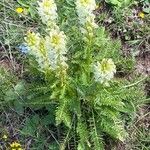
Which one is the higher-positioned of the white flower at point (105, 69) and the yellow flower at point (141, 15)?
the white flower at point (105, 69)

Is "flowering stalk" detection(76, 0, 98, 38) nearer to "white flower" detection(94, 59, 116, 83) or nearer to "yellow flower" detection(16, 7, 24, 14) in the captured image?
"white flower" detection(94, 59, 116, 83)

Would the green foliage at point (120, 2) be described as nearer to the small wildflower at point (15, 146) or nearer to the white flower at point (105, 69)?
the white flower at point (105, 69)

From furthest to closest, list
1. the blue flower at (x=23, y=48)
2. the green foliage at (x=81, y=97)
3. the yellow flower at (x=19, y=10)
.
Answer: the yellow flower at (x=19, y=10) → the blue flower at (x=23, y=48) → the green foliage at (x=81, y=97)

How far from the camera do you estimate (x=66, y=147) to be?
3.11 meters

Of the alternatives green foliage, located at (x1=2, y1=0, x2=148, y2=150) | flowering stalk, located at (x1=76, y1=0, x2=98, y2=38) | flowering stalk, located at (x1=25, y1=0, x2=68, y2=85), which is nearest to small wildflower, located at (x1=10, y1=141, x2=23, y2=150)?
green foliage, located at (x1=2, y1=0, x2=148, y2=150)

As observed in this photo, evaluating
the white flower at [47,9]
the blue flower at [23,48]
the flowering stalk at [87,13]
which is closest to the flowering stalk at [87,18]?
the flowering stalk at [87,13]

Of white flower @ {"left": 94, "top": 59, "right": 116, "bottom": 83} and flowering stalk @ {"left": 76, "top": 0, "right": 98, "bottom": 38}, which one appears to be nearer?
white flower @ {"left": 94, "top": 59, "right": 116, "bottom": 83}

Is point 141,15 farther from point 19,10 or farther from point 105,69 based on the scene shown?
point 105,69

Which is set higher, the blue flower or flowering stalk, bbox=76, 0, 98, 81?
flowering stalk, bbox=76, 0, 98, 81

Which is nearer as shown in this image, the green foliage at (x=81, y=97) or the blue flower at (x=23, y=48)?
the green foliage at (x=81, y=97)

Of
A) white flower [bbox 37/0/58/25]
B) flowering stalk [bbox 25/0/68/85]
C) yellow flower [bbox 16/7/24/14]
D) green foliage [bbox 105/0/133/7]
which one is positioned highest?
white flower [bbox 37/0/58/25]

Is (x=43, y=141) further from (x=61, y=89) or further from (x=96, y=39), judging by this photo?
(x=96, y=39)

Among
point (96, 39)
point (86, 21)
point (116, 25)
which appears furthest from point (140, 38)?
point (86, 21)

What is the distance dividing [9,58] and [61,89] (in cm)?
75
